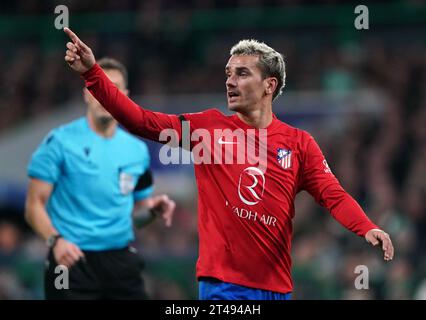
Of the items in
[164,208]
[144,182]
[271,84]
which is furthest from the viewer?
[144,182]

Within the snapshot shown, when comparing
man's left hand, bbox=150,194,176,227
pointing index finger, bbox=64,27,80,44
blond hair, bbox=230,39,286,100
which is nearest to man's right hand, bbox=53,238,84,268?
man's left hand, bbox=150,194,176,227

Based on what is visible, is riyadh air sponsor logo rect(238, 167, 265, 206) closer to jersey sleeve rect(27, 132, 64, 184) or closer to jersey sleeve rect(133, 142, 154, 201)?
jersey sleeve rect(27, 132, 64, 184)

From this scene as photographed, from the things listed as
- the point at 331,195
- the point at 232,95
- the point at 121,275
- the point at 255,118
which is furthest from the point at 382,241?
the point at 121,275

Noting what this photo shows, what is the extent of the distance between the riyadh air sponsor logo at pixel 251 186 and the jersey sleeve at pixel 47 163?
190 cm

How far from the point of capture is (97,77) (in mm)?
5238

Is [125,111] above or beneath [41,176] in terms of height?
above

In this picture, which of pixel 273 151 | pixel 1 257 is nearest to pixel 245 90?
pixel 273 151

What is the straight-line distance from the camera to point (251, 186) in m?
5.69

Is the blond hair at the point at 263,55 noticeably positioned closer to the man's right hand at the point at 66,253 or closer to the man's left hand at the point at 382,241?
the man's left hand at the point at 382,241

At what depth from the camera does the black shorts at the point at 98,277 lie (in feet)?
22.9

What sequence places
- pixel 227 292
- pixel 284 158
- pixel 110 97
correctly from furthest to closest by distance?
pixel 284 158 → pixel 227 292 → pixel 110 97

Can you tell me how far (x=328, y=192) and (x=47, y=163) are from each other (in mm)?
2315

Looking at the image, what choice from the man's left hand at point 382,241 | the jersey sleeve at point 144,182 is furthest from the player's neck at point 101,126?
the man's left hand at point 382,241

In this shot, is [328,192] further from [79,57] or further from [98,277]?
[98,277]
